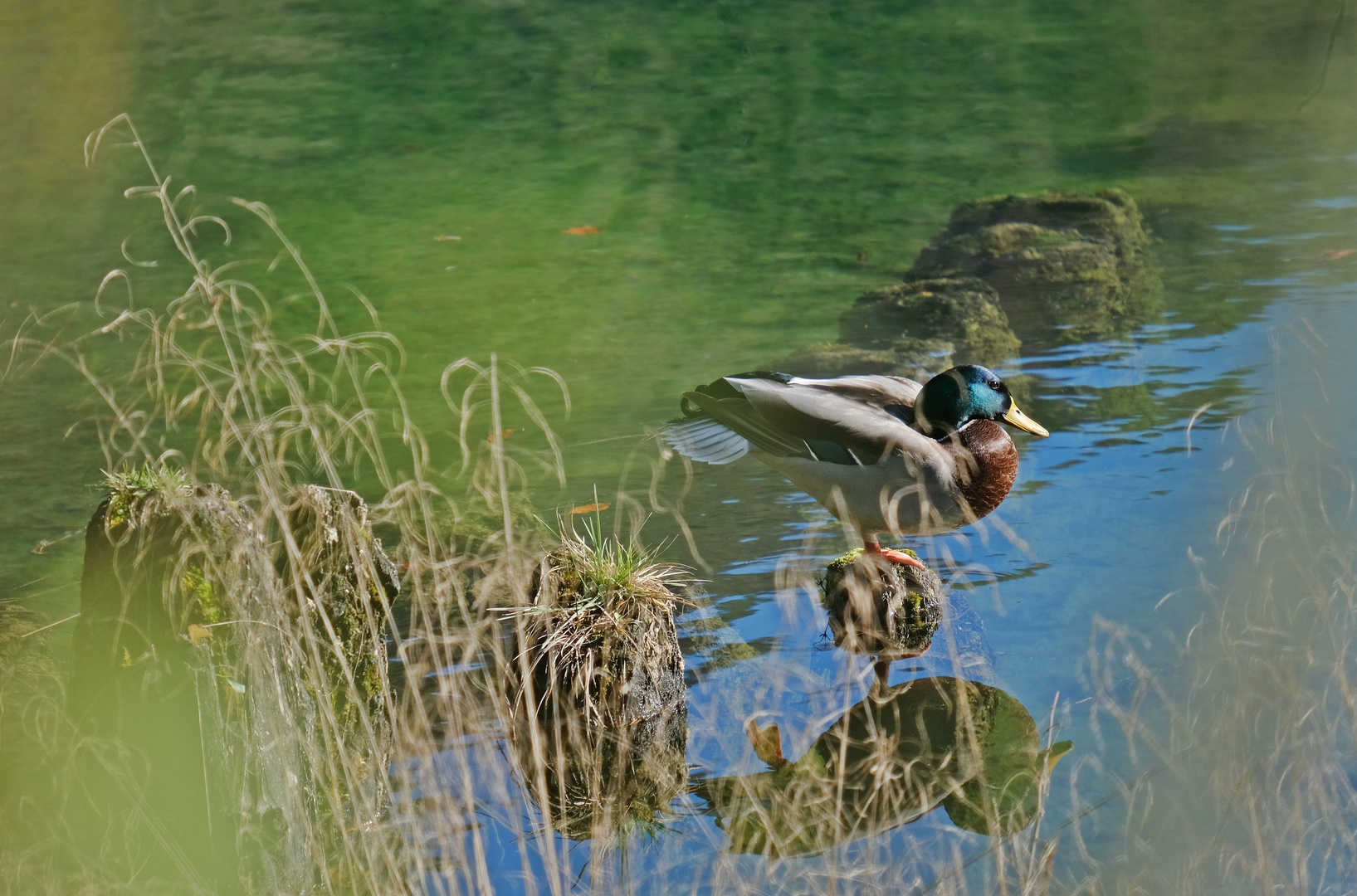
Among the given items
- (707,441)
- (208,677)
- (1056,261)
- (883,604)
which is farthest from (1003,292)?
(208,677)

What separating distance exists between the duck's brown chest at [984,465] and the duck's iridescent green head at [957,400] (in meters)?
0.04

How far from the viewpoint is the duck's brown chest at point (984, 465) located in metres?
3.22

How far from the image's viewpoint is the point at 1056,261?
612 centimetres

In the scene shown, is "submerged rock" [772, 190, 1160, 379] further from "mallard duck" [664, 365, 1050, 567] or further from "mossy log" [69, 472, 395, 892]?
"mossy log" [69, 472, 395, 892]

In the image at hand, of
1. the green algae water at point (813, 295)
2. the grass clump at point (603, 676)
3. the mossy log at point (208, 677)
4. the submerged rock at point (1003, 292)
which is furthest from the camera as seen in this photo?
the submerged rock at point (1003, 292)

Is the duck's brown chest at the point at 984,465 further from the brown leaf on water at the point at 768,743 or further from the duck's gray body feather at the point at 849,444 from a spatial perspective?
the brown leaf on water at the point at 768,743

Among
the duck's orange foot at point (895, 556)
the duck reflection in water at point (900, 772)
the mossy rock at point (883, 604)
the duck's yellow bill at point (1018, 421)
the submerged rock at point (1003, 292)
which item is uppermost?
the duck's yellow bill at point (1018, 421)

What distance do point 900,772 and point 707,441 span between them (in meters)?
1.12

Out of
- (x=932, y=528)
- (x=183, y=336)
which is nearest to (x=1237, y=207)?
(x=932, y=528)

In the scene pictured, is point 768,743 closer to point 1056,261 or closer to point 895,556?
point 895,556

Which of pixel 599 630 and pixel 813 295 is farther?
pixel 813 295

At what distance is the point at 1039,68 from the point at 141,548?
8.45 m

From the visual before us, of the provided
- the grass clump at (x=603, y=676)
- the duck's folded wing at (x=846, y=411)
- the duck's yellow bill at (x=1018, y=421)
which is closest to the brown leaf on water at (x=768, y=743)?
the grass clump at (x=603, y=676)

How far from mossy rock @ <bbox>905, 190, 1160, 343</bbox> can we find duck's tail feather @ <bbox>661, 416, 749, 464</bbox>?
2.27m
